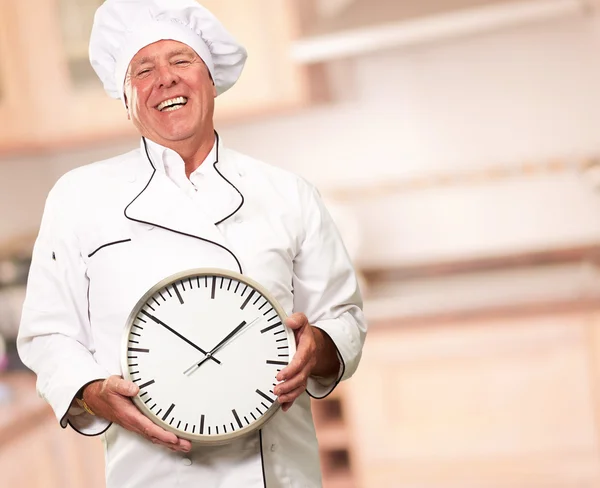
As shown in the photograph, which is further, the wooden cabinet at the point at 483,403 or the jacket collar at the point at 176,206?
the wooden cabinet at the point at 483,403

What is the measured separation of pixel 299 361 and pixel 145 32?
0.41 metres

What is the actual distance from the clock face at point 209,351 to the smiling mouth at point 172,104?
0.19 meters

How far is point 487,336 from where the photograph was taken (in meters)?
2.40

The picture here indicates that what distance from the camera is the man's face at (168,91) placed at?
3.22ft

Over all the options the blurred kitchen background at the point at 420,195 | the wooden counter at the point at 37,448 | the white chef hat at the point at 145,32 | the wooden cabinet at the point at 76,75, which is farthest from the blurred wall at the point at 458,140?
the white chef hat at the point at 145,32

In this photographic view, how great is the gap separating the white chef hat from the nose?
0.13 ft

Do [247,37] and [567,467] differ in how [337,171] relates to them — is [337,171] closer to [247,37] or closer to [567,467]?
[247,37]

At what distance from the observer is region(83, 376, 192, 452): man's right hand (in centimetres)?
91

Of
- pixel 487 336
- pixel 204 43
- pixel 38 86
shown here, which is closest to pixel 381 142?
pixel 487 336

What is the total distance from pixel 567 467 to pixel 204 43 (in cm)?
179

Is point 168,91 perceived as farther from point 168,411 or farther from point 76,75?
point 76,75

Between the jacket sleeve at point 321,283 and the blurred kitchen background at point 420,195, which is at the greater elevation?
the jacket sleeve at point 321,283

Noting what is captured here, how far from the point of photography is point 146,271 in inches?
38.6

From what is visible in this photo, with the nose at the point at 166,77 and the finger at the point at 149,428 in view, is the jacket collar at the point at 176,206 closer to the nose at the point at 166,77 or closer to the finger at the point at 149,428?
the nose at the point at 166,77
